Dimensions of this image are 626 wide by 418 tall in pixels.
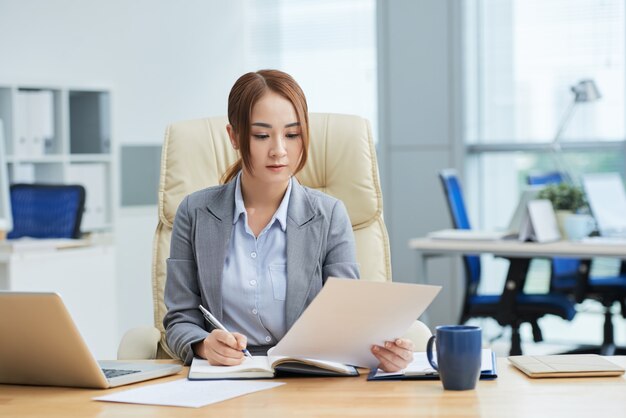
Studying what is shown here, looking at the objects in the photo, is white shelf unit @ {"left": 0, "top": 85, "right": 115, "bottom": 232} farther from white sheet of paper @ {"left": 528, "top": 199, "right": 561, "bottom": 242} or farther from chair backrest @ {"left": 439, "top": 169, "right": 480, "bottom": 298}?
white sheet of paper @ {"left": 528, "top": 199, "right": 561, "bottom": 242}

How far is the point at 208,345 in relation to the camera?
1.74 metres

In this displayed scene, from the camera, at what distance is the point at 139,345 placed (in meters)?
2.12

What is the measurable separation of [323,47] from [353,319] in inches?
202

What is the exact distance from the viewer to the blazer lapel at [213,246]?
6.42ft

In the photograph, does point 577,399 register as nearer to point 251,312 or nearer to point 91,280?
point 251,312

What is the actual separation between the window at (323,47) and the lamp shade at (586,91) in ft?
4.72

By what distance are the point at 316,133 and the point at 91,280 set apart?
7.23 ft

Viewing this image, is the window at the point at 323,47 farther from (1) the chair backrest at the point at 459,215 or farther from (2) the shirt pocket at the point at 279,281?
(2) the shirt pocket at the point at 279,281

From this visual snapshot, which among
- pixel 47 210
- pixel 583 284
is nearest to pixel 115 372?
pixel 47 210

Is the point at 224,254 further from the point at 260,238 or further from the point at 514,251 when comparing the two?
the point at 514,251

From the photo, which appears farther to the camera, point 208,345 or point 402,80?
point 402,80

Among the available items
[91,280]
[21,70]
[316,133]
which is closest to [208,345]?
[316,133]

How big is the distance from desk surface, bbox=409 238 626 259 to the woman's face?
99.7 inches

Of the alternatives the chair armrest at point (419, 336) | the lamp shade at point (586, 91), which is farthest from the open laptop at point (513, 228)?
the chair armrest at point (419, 336)
